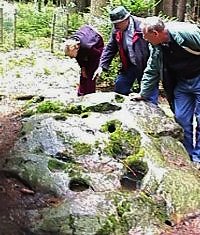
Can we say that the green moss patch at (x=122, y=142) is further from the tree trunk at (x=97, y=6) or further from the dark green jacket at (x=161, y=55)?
the tree trunk at (x=97, y=6)

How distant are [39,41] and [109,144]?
13.0m

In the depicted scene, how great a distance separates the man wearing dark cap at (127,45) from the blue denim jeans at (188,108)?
555 mm

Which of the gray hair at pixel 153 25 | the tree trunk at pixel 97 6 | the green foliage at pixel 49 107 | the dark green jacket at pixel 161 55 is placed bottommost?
the tree trunk at pixel 97 6

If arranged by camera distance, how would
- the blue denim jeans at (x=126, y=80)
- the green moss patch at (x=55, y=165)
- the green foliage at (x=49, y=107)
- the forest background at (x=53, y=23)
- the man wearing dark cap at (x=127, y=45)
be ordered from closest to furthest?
1. the green moss patch at (x=55, y=165)
2. the green foliage at (x=49, y=107)
3. the man wearing dark cap at (x=127, y=45)
4. the blue denim jeans at (x=126, y=80)
5. the forest background at (x=53, y=23)

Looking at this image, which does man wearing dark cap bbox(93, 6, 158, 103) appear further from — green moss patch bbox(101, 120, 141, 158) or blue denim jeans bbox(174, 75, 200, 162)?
green moss patch bbox(101, 120, 141, 158)

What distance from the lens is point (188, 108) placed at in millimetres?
6438

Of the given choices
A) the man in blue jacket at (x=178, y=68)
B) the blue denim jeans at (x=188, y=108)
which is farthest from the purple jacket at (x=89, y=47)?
the blue denim jeans at (x=188, y=108)

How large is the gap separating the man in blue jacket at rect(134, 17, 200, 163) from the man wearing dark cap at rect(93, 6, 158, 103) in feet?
1.73

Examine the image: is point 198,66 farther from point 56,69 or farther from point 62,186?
point 56,69

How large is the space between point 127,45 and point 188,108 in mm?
1287

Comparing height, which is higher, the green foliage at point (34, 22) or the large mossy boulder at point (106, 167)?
the large mossy boulder at point (106, 167)

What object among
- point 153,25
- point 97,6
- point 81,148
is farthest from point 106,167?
point 97,6

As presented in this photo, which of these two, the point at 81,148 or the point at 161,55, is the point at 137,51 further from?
the point at 81,148

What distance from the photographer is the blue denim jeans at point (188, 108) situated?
6.21 m
